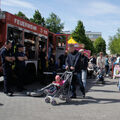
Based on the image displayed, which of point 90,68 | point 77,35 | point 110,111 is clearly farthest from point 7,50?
point 77,35

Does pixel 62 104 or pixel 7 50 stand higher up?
pixel 7 50

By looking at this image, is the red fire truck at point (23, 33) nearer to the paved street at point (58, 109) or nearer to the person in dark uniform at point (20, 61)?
the person in dark uniform at point (20, 61)

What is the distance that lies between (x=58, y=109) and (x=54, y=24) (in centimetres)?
4748

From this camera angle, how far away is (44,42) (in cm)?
1145

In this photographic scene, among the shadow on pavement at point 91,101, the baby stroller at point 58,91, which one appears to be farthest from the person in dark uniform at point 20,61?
the shadow on pavement at point 91,101

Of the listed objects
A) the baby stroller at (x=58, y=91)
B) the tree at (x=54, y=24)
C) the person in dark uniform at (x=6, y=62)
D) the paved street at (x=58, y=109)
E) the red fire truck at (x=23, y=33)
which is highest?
the tree at (x=54, y=24)

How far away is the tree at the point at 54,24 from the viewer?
5181 centimetres

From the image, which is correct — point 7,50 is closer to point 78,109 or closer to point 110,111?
point 78,109

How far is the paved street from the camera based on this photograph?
500cm

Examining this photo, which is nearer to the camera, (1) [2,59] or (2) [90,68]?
(1) [2,59]

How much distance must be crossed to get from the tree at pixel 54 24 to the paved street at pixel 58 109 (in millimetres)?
45540

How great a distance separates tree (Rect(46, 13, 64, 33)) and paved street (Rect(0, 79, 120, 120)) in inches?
1793

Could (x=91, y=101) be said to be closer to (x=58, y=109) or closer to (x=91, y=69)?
(x=58, y=109)

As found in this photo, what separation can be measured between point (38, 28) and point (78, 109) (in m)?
5.86
